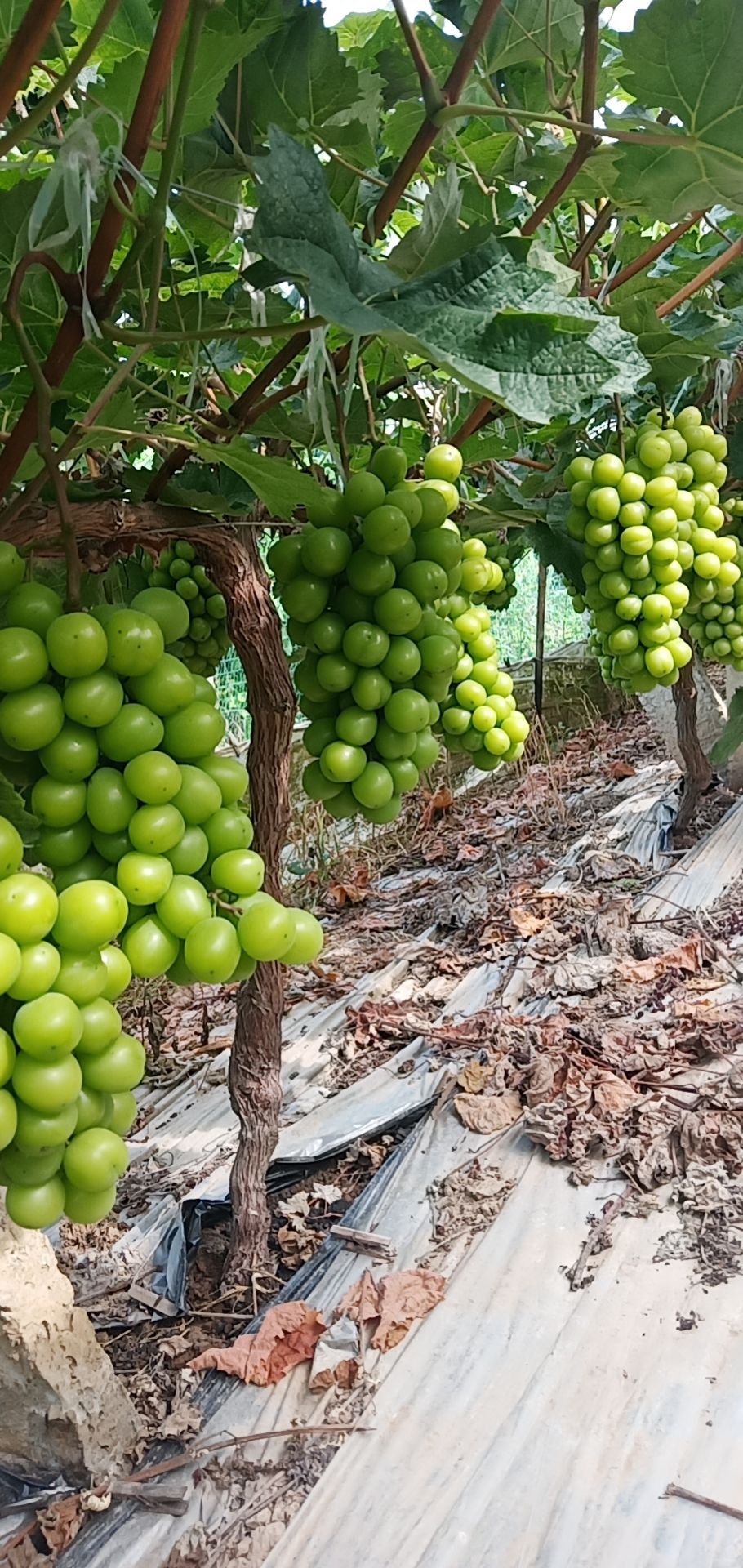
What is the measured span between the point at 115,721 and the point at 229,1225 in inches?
59.2

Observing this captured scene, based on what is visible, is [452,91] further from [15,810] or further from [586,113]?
[15,810]

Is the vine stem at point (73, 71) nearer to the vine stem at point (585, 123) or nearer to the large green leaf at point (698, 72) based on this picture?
the vine stem at point (585, 123)

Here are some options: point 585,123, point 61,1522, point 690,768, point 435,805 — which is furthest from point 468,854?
point 585,123

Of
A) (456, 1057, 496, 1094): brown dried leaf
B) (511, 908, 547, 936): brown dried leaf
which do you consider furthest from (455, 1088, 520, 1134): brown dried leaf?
(511, 908, 547, 936): brown dried leaf

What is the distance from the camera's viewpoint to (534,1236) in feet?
5.84

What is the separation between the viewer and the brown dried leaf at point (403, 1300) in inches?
63.9

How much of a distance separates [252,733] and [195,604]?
0.84ft

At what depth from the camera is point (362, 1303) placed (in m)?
1.69

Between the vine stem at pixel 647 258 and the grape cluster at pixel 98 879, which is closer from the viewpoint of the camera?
the grape cluster at pixel 98 879

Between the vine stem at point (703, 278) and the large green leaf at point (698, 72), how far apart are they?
46 centimetres

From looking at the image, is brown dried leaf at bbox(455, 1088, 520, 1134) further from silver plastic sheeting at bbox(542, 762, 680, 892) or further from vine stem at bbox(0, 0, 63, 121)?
vine stem at bbox(0, 0, 63, 121)

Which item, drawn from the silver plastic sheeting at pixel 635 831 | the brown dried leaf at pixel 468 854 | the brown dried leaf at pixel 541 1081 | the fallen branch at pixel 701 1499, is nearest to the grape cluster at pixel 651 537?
the brown dried leaf at pixel 541 1081

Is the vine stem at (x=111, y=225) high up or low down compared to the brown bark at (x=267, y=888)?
up

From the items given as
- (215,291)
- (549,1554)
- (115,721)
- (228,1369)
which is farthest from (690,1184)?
(215,291)
